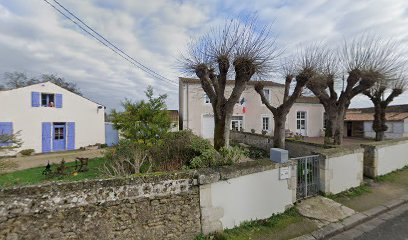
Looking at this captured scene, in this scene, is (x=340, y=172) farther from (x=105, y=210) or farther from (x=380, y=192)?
(x=105, y=210)

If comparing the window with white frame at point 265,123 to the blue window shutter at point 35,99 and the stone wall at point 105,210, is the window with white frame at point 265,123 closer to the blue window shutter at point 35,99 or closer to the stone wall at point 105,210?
the blue window shutter at point 35,99

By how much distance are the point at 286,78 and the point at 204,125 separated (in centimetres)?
1058

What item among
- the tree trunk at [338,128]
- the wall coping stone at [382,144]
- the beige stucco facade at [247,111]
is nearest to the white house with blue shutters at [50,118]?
the beige stucco facade at [247,111]

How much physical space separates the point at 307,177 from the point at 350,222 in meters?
1.42

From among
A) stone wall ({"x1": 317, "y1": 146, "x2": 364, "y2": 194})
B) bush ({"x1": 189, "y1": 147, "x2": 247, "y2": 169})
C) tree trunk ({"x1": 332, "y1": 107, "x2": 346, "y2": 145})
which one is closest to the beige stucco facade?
tree trunk ({"x1": 332, "y1": 107, "x2": 346, "y2": 145})

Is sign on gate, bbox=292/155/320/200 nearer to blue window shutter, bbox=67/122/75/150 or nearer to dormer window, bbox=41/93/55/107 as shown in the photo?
blue window shutter, bbox=67/122/75/150

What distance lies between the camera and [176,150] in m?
8.27

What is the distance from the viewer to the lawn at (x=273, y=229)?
161 inches

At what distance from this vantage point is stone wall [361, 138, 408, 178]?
8078 mm

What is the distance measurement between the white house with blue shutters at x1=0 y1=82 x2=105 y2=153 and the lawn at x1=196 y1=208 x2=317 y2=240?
54.1ft

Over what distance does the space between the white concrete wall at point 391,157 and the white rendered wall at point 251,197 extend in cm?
544

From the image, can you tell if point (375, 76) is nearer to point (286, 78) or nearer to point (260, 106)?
point (286, 78)

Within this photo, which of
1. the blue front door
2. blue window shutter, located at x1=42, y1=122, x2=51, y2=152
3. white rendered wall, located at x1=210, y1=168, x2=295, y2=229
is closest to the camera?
white rendered wall, located at x1=210, y1=168, x2=295, y2=229

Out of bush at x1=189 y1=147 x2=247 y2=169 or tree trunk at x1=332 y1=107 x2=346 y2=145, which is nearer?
bush at x1=189 y1=147 x2=247 y2=169
